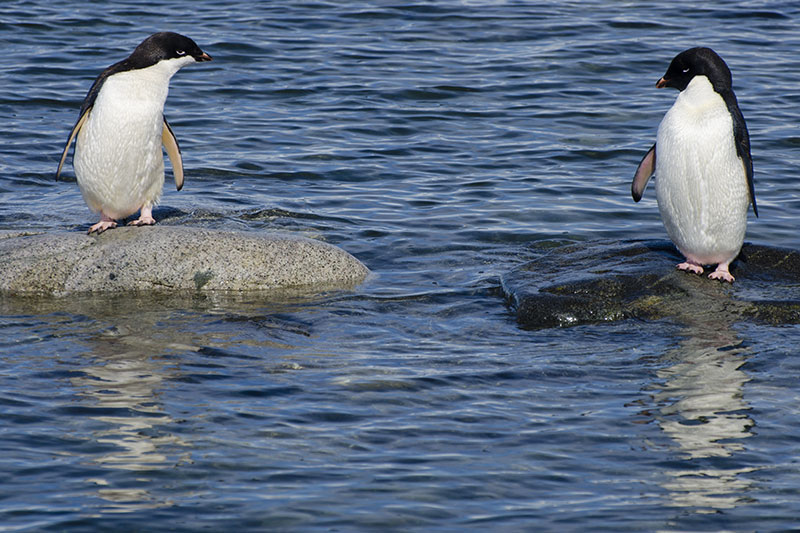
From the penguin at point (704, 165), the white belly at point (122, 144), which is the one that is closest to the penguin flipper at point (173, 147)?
the white belly at point (122, 144)

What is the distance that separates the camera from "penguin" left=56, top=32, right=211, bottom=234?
8.24m

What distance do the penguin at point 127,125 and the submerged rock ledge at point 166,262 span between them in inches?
12.4

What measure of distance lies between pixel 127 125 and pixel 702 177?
151 inches

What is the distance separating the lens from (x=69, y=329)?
23.9 feet

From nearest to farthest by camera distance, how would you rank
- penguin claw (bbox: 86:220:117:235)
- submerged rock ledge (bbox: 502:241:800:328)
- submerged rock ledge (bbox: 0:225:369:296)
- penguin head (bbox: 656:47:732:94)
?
submerged rock ledge (bbox: 502:241:800:328) < penguin head (bbox: 656:47:732:94) < submerged rock ledge (bbox: 0:225:369:296) < penguin claw (bbox: 86:220:117:235)

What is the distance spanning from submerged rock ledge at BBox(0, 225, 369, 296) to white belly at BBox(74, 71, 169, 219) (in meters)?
0.29

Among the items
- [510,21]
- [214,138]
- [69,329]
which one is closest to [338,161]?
[214,138]

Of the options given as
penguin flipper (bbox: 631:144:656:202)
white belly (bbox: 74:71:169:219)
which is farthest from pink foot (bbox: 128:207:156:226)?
penguin flipper (bbox: 631:144:656:202)

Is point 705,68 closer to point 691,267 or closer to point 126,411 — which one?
point 691,267

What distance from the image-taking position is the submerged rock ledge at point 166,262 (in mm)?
8180

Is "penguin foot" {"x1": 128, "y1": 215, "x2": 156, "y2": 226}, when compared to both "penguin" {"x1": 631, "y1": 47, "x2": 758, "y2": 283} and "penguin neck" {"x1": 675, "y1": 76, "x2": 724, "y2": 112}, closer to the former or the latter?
"penguin" {"x1": 631, "y1": 47, "x2": 758, "y2": 283}

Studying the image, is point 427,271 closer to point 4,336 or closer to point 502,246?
point 502,246

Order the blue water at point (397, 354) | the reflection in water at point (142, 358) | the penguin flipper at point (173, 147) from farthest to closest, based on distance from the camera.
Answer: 1. the penguin flipper at point (173, 147)
2. the reflection in water at point (142, 358)
3. the blue water at point (397, 354)

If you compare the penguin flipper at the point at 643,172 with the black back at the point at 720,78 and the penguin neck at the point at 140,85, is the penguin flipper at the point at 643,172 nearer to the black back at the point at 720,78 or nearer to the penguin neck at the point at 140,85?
the black back at the point at 720,78
